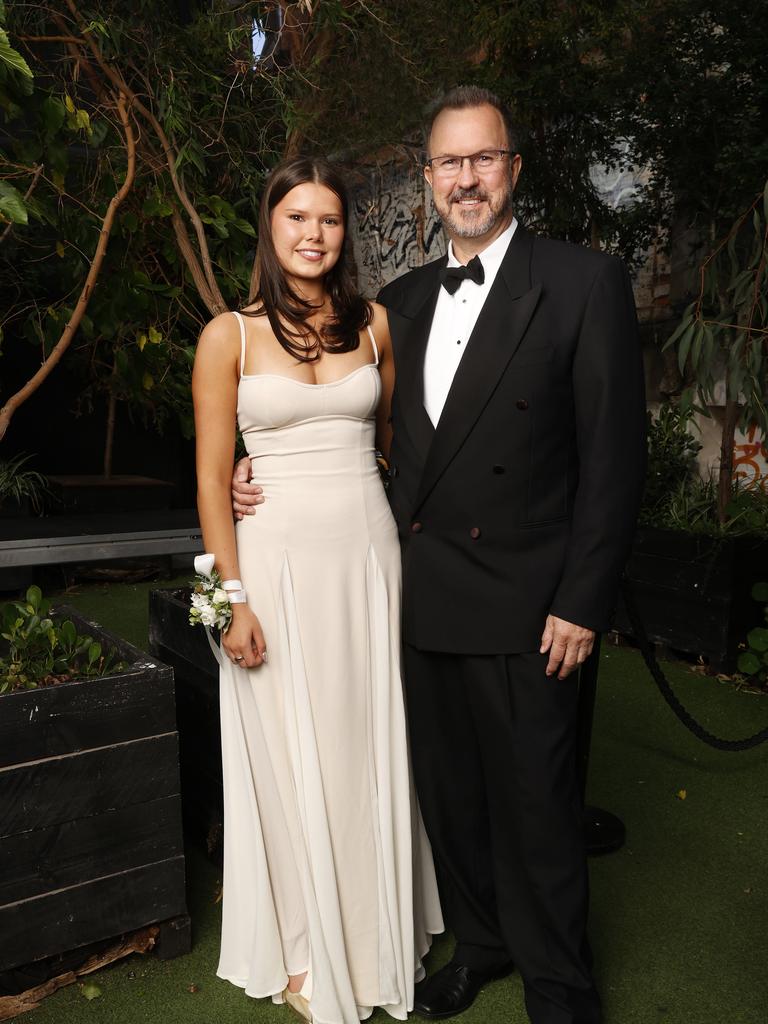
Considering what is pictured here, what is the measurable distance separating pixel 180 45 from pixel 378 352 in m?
2.09

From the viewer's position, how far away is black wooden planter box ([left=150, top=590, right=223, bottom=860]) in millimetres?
2930

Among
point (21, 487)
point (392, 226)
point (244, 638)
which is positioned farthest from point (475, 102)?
point (21, 487)

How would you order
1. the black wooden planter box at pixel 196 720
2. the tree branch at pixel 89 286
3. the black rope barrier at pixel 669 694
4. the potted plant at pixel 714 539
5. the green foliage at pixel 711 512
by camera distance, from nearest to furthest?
1. the black wooden planter box at pixel 196 720
2. the black rope barrier at pixel 669 694
3. the tree branch at pixel 89 286
4. the potted plant at pixel 714 539
5. the green foliage at pixel 711 512

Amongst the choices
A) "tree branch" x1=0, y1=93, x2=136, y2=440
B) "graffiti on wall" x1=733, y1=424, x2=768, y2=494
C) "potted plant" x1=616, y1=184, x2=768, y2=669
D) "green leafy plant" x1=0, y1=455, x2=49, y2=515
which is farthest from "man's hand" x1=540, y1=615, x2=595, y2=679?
"green leafy plant" x1=0, y1=455, x2=49, y2=515

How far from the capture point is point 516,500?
2.09 meters

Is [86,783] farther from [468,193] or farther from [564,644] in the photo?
[468,193]

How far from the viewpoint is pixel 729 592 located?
476 cm

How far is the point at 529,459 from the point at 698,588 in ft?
10.4

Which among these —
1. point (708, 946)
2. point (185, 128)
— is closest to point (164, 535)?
point (185, 128)

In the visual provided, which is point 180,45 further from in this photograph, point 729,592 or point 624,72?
point 729,592

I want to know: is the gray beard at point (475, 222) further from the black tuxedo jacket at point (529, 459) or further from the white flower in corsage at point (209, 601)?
the white flower in corsage at point (209, 601)

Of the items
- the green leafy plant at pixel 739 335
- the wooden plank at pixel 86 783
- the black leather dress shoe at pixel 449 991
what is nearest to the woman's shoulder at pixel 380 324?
the wooden plank at pixel 86 783

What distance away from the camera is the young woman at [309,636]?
2.17m

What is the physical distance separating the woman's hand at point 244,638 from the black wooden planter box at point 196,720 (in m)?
0.77
